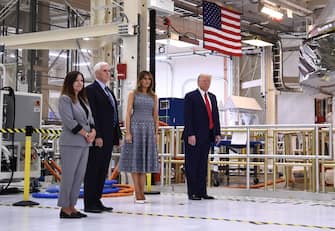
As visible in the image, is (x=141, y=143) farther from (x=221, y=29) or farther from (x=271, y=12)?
(x=271, y=12)

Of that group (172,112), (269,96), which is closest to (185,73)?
(269,96)

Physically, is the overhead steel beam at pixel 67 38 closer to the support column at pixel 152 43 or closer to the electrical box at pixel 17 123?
the support column at pixel 152 43

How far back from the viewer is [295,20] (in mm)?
17078

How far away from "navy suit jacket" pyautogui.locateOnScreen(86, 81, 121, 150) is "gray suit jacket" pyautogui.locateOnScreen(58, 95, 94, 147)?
47cm

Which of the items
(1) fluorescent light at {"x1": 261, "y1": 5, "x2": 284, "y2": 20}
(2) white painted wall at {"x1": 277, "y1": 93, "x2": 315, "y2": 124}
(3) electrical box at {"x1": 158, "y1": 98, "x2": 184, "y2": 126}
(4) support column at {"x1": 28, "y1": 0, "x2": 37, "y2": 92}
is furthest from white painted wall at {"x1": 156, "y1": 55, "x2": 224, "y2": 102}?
(3) electrical box at {"x1": 158, "y1": 98, "x2": 184, "y2": 126}

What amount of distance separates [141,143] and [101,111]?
0.89 metres

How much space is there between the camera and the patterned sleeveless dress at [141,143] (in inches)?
236

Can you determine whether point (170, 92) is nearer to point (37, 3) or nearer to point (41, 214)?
point (37, 3)

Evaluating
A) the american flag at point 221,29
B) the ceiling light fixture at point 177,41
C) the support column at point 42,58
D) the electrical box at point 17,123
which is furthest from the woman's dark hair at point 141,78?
the support column at point 42,58

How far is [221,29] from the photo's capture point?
12219mm

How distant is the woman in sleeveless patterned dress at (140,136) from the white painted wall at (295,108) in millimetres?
12350

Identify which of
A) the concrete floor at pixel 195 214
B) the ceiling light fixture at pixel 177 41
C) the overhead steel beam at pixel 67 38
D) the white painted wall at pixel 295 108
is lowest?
the concrete floor at pixel 195 214

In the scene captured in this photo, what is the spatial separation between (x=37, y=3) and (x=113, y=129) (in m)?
9.08

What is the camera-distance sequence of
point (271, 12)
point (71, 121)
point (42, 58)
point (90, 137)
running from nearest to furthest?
point (71, 121), point (90, 137), point (271, 12), point (42, 58)
